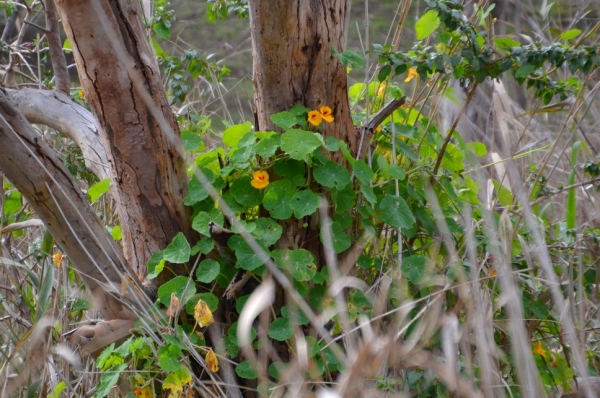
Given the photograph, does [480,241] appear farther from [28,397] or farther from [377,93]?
[28,397]

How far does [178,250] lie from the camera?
136cm

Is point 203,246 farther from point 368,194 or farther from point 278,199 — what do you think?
point 368,194

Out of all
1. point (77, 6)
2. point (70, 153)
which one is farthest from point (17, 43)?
point (77, 6)

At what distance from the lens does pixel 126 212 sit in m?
1.42

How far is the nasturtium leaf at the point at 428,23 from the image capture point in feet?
4.97

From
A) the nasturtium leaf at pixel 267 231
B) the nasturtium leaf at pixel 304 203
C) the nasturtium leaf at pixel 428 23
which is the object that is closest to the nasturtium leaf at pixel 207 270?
the nasturtium leaf at pixel 267 231

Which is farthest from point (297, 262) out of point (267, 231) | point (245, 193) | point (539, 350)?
point (539, 350)

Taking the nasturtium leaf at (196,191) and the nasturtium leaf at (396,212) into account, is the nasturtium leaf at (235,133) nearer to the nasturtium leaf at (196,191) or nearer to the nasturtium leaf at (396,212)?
the nasturtium leaf at (196,191)

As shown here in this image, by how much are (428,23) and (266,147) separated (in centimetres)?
60

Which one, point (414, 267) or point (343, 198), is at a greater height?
point (343, 198)

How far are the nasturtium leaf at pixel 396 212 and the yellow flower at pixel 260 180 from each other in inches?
11.4

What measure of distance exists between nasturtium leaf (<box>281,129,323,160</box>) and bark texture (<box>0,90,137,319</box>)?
460 mm

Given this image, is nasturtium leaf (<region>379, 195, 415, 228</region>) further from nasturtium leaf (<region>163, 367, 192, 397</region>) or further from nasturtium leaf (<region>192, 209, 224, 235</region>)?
nasturtium leaf (<region>163, 367, 192, 397</region>)

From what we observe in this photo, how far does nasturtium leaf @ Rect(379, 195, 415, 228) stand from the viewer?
1390 mm
